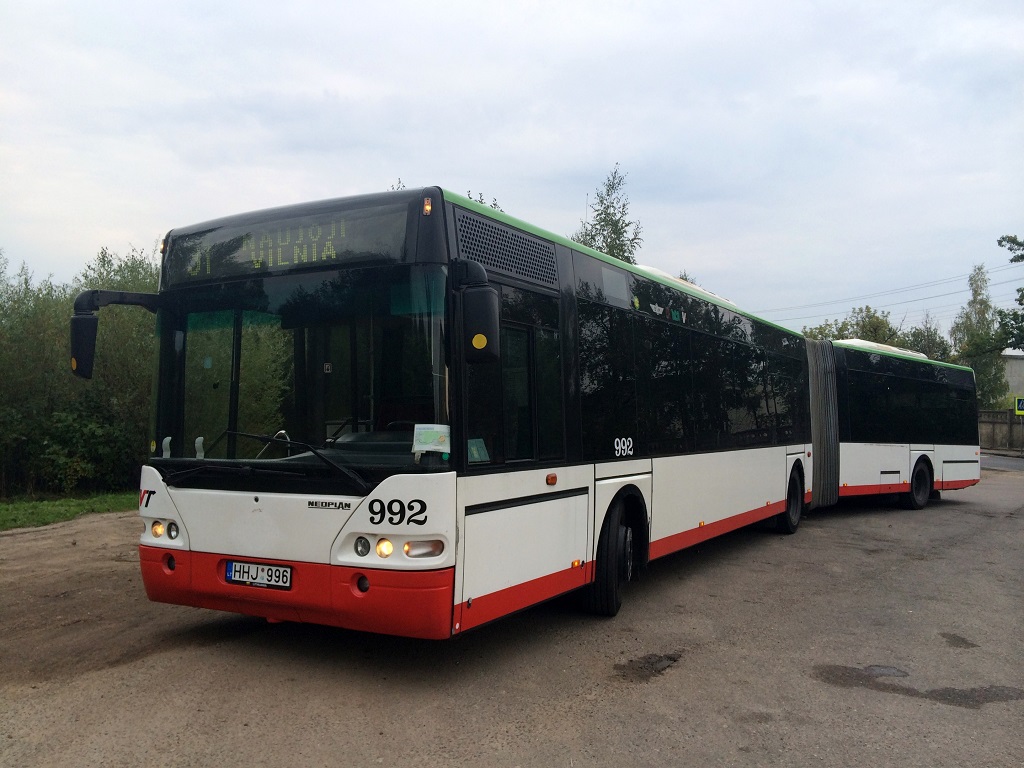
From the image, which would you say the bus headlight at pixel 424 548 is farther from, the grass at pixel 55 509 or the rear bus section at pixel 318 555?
the grass at pixel 55 509

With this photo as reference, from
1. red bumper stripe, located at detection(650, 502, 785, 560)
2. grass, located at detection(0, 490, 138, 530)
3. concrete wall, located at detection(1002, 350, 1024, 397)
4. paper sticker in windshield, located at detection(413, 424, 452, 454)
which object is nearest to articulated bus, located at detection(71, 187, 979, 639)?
paper sticker in windshield, located at detection(413, 424, 452, 454)

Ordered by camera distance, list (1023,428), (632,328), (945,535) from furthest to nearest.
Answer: (1023,428), (945,535), (632,328)

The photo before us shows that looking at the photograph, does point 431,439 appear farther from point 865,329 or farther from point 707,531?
point 865,329

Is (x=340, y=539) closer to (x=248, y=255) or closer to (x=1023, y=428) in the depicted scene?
(x=248, y=255)

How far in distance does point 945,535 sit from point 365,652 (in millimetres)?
10851

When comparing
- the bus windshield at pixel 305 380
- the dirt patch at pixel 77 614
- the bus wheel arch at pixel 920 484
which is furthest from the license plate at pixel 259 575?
the bus wheel arch at pixel 920 484

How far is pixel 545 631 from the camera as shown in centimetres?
701

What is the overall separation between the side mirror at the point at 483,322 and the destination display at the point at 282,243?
2.17 ft

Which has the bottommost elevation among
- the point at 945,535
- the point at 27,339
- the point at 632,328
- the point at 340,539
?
the point at 945,535

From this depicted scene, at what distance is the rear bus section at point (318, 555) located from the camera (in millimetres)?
5090

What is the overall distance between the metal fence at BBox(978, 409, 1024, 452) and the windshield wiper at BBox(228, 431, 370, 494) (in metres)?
53.3

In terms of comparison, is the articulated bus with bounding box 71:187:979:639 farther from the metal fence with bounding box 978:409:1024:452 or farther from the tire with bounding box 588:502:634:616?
the metal fence with bounding box 978:409:1024:452

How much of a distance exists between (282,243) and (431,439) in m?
1.79

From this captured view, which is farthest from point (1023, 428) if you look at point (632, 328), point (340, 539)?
point (340, 539)
